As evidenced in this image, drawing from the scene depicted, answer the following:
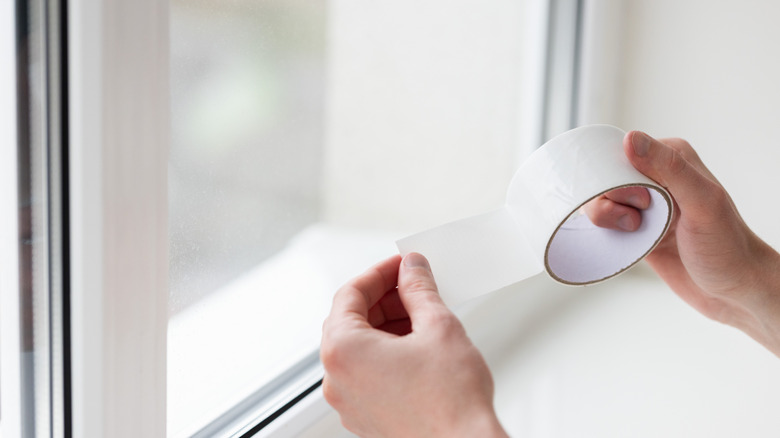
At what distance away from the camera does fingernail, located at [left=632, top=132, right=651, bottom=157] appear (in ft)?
2.06

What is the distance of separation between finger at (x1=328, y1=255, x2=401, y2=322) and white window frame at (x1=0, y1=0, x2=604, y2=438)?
0.51 ft

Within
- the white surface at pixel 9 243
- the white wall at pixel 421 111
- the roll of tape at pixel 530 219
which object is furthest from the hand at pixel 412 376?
the white wall at pixel 421 111

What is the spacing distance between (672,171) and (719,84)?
870 millimetres

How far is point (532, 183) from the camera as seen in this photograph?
2.16 ft

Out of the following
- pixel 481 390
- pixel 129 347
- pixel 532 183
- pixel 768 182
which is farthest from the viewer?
pixel 768 182

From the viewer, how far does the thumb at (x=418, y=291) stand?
0.49m

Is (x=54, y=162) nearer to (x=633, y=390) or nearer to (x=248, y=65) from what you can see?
(x=248, y=65)

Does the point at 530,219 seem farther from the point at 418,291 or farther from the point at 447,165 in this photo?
the point at 447,165

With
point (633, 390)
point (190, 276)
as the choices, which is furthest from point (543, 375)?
point (190, 276)

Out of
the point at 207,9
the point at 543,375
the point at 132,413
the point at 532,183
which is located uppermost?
the point at 207,9

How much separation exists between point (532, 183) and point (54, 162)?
0.41m

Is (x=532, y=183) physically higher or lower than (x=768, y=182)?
higher

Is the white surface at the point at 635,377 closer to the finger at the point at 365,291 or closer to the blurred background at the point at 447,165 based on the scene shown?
the blurred background at the point at 447,165

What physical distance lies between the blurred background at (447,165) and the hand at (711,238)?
0.17 meters
